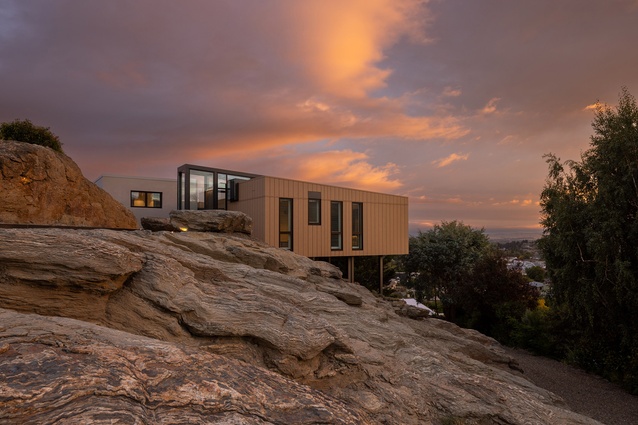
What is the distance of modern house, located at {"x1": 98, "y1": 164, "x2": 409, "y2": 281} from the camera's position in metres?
20.9

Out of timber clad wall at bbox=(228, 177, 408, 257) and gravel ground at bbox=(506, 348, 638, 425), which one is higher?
timber clad wall at bbox=(228, 177, 408, 257)

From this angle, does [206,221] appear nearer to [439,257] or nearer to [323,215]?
[323,215]

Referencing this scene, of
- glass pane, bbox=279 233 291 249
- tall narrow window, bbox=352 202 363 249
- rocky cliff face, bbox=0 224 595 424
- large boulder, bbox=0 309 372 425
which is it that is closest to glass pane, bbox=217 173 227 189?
glass pane, bbox=279 233 291 249

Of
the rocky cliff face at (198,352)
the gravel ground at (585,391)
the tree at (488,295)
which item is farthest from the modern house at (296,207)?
the gravel ground at (585,391)

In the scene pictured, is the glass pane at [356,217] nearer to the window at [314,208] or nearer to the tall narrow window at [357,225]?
the tall narrow window at [357,225]

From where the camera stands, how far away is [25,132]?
47.8ft

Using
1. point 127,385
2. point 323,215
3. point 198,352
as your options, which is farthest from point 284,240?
point 127,385

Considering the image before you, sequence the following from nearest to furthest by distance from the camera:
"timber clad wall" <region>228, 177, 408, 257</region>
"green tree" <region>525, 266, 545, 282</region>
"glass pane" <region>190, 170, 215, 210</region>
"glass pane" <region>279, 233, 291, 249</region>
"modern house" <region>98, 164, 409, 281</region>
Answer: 1. "timber clad wall" <region>228, 177, 408, 257</region>
2. "modern house" <region>98, 164, 409, 281</region>
3. "glass pane" <region>279, 233, 291, 249</region>
4. "glass pane" <region>190, 170, 215, 210</region>
5. "green tree" <region>525, 266, 545, 282</region>

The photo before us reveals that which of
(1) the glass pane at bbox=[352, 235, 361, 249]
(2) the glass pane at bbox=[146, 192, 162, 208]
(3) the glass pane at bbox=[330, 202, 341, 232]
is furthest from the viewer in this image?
(2) the glass pane at bbox=[146, 192, 162, 208]

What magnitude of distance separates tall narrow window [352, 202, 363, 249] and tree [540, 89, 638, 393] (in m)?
10.8

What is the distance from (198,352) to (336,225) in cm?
1906

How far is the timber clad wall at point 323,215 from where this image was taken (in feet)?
67.7

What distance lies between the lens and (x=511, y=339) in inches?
834

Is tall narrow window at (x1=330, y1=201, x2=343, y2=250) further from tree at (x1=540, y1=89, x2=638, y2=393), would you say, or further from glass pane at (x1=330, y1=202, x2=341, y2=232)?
tree at (x1=540, y1=89, x2=638, y2=393)
